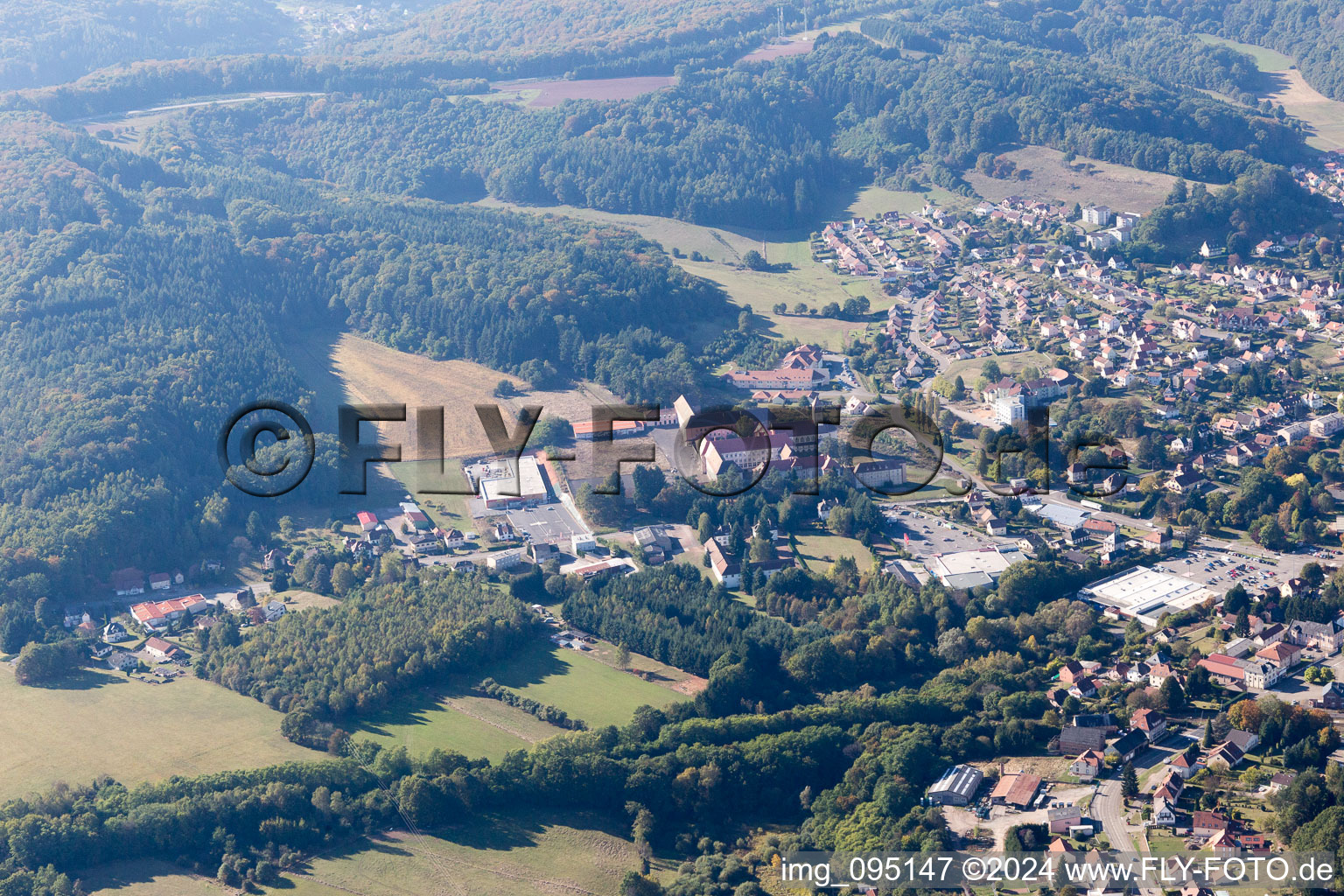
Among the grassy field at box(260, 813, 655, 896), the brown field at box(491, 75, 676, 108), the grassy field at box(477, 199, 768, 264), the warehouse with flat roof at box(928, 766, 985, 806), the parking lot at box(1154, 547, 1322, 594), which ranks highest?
the brown field at box(491, 75, 676, 108)

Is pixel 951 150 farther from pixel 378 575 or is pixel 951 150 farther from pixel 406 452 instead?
pixel 378 575

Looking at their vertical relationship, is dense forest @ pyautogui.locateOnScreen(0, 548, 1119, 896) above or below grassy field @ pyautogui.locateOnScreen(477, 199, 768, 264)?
below

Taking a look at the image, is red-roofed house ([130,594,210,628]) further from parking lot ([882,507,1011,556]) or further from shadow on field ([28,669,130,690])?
parking lot ([882,507,1011,556])

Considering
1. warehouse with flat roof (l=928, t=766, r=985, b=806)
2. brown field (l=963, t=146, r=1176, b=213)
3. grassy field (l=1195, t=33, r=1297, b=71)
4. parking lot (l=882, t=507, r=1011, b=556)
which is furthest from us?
grassy field (l=1195, t=33, r=1297, b=71)

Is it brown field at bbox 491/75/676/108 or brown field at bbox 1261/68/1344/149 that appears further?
brown field at bbox 491/75/676/108

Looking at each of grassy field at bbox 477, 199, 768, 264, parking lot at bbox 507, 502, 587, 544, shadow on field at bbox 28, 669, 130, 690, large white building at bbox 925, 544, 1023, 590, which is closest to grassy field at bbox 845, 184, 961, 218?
grassy field at bbox 477, 199, 768, 264

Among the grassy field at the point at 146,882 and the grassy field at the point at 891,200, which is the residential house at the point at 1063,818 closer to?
the grassy field at the point at 146,882
